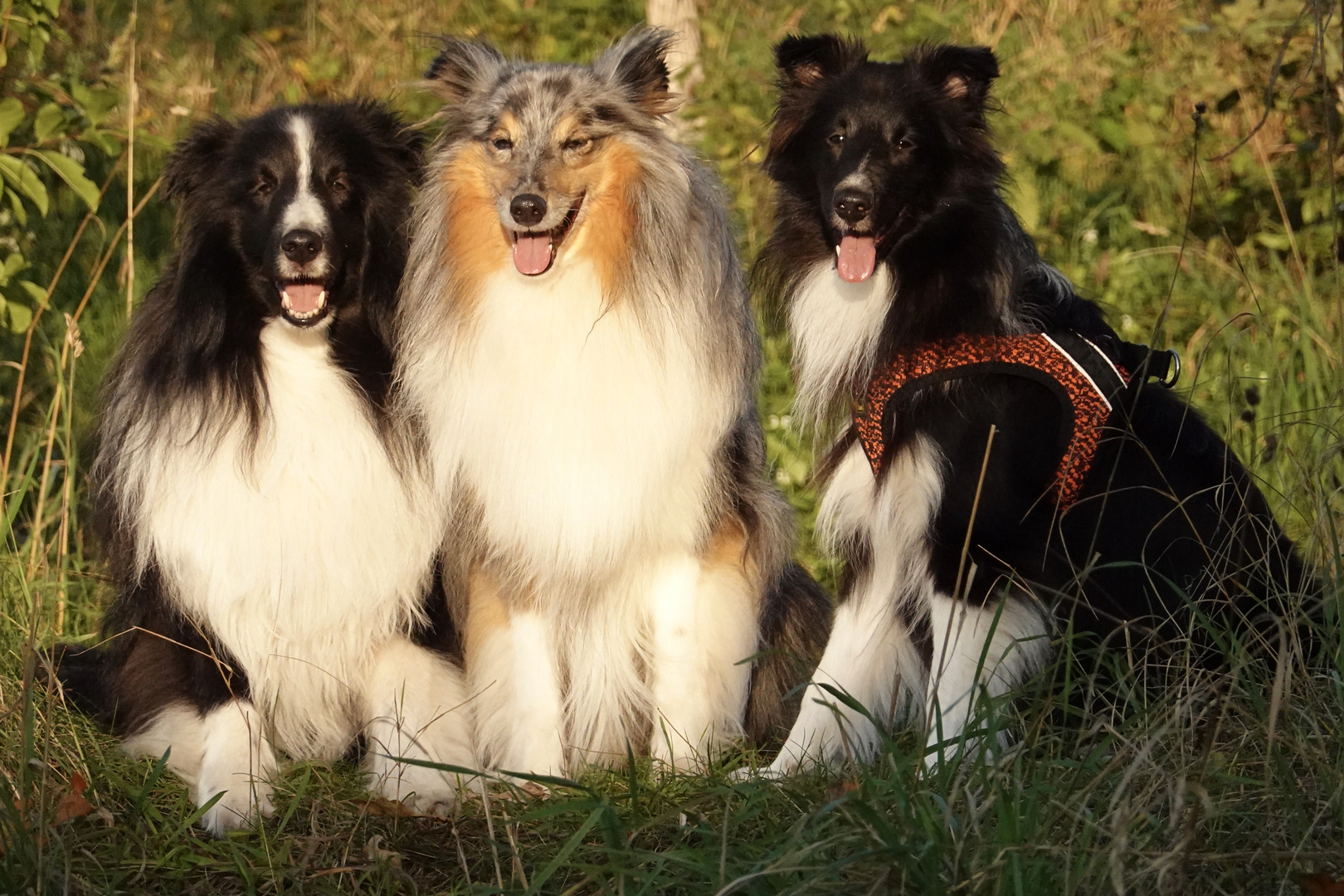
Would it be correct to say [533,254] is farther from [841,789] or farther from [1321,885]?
[1321,885]

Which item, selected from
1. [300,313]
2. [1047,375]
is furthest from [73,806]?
[1047,375]

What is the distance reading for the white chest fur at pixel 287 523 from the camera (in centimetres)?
369

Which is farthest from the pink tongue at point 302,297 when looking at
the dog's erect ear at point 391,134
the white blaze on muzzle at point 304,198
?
the dog's erect ear at point 391,134

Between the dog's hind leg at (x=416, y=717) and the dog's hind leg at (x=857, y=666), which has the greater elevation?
the dog's hind leg at (x=857, y=666)

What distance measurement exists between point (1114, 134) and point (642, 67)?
4.25 metres

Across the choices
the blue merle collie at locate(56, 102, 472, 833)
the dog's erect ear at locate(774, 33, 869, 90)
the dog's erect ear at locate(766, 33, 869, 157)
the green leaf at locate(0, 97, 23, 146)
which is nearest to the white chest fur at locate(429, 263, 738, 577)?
the blue merle collie at locate(56, 102, 472, 833)

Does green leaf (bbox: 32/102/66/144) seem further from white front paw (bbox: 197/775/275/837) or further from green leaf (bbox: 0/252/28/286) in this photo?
white front paw (bbox: 197/775/275/837)

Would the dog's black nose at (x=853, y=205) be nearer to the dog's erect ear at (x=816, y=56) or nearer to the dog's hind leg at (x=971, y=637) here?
the dog's erect ear at (x=816, y=56)

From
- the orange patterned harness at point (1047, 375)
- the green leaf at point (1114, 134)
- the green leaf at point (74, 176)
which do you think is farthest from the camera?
the green leaf at point (1114, 134)

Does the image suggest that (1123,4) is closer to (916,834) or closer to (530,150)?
(530,150)

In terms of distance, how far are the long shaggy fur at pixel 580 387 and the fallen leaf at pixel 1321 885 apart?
1700mm

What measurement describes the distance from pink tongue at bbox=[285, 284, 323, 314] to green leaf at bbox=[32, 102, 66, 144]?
1297mm

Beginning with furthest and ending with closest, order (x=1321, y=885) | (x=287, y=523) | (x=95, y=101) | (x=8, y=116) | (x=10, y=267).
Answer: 1. (x=10, y=267)
2. (x=95, y=101)
3. (x=8, y=116)
4. (x=287, y=523)
5. (x=1321, y=885)

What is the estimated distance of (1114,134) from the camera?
23.9 feet
